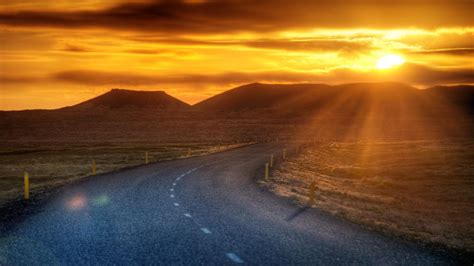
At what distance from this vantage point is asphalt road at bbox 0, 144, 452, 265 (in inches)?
429

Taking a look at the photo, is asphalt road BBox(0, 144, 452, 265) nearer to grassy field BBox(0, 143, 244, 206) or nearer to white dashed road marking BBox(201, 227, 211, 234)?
white dashed road marking BBox(201, 227, 211, 234)

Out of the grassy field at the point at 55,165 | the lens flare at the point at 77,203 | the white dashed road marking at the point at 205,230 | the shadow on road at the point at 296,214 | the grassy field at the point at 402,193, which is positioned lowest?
the grassy field at the point at 55,165

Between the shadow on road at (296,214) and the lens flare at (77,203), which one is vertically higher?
the shadow on road at (296,214)

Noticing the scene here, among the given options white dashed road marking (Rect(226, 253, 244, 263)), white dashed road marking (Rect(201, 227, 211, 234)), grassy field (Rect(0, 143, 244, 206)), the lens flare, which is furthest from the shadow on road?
grassy field (Rect(0, 143, 244, 206))

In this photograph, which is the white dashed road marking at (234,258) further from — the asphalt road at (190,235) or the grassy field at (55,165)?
the grassy field at (55,165)

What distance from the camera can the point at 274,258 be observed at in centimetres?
1078

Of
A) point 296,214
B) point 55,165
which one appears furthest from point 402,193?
point 55,165

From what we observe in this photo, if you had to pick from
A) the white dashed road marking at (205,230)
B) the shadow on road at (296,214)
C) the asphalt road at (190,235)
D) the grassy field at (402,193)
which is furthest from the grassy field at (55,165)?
the grassy field at (402,193)

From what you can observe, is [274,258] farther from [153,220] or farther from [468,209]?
[468,209]

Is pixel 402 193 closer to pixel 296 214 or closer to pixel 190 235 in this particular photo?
pixel 296 214

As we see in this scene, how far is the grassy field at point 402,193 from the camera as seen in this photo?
57.0ft

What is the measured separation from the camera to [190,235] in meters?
13.1

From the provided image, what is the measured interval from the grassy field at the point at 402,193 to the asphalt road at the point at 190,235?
7.12ft

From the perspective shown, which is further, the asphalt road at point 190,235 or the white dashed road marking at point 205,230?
the white dashed road marking at point 205,230
